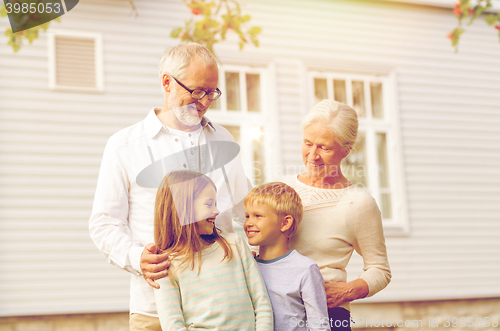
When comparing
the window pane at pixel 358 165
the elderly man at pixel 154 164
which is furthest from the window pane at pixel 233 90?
the elderly man at pixel 154 164

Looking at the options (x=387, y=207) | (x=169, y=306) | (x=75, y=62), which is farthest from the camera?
(x=387, y=207)

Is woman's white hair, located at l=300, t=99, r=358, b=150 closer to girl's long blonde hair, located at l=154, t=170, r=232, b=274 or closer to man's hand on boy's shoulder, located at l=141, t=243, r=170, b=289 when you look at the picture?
girl's long blonde hair, located at l=154, t=170, r=232, b=274

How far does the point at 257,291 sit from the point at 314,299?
19cm

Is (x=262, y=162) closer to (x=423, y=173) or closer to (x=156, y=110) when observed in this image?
(x=423, y=173)

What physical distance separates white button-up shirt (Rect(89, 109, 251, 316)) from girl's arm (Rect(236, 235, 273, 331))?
0.31m

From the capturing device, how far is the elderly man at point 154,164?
1813mm

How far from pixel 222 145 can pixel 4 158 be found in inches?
134

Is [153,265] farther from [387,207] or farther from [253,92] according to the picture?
[387,207]

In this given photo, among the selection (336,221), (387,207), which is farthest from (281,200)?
(387,207)

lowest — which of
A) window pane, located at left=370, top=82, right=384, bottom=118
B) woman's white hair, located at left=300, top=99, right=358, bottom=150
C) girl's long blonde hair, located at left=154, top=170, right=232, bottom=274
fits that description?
girl's long blonde hair, located at left=154, top=170, right=232, bottom=274

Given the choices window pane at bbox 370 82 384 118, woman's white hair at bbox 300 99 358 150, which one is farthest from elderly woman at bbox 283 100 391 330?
window pane at bbox 370 82 384 118

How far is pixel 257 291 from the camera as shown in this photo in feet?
5.50

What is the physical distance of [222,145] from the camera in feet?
7.04

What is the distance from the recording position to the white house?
15.8ft
